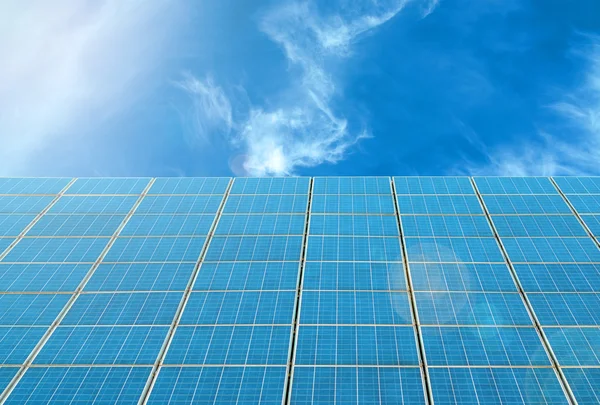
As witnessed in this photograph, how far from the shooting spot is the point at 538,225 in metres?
22.4

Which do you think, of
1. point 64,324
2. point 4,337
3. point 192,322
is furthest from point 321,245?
point 4,337

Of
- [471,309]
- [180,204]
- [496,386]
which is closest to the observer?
[496,386]

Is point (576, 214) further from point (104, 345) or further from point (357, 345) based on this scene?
point (104, 345)

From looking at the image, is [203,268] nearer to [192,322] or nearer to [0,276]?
[192,322]

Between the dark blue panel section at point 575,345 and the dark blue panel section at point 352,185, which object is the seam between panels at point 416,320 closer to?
the dark blue panel section at point 352,185

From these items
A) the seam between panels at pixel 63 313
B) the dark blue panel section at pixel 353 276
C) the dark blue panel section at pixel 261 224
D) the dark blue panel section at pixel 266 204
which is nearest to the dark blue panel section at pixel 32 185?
the seam between panels at pixel 63 313

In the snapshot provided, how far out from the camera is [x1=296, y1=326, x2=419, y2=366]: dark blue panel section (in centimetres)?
1606

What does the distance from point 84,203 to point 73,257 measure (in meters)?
4.62

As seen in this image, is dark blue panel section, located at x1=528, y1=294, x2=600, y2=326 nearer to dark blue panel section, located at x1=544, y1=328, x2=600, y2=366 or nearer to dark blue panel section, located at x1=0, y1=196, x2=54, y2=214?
dark blue panel section, located at x1=544, y1=328, x2=600, y2=366

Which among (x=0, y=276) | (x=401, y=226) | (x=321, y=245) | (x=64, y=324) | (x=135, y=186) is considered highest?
(x=135, y=186)

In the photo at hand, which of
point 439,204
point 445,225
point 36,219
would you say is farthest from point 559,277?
point 36,219

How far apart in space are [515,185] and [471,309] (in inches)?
410

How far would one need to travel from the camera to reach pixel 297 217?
77.9ft

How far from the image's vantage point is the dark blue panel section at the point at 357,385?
14773 mm
